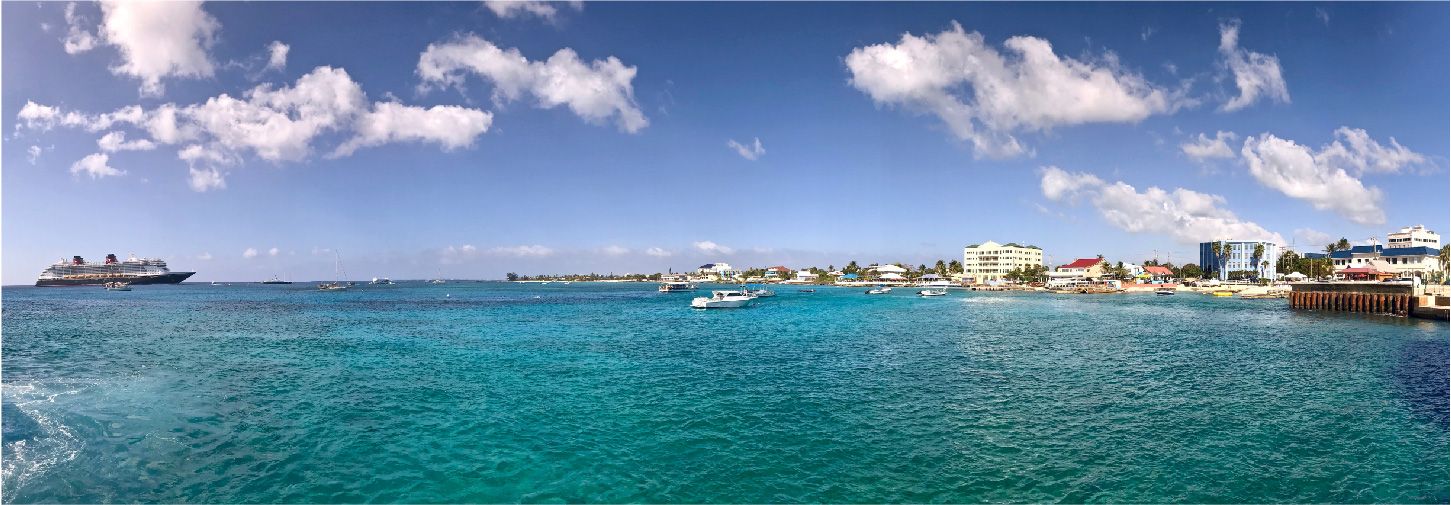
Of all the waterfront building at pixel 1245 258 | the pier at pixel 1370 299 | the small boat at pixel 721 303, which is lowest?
the small boat at pixel 721 303

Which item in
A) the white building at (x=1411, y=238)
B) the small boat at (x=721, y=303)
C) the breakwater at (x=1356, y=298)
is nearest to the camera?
the breakwater at (x=1356, y=298)

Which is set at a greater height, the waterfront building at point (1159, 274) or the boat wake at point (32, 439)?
the waterfront building at point (1159, 274)

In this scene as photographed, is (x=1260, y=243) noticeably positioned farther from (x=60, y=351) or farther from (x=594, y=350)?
(x=60, y=351)

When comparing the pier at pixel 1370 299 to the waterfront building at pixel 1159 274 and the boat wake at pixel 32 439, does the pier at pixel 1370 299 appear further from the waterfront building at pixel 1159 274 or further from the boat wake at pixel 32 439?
the waterfront building at pixel 1159 274

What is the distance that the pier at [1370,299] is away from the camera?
2144 inches

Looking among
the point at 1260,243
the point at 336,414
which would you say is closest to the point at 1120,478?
the point at 336,414

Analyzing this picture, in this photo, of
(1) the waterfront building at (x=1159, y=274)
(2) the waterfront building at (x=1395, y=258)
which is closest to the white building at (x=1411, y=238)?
(2) the waterfront building at (x=1395, y=258)

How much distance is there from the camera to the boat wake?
47.5 feet

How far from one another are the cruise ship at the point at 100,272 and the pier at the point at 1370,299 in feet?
835

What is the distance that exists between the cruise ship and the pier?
835 ft

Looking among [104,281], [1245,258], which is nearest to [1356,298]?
[1245,258]

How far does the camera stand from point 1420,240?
134 metres

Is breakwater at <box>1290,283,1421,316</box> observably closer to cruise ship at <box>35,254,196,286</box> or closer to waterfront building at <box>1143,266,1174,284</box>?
waterfront building at <box>1143,266,1174,284</box>

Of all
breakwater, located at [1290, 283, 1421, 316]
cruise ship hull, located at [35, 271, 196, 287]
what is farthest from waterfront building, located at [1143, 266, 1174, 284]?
cruise ship hull, located at [35, 271, 196, 287]
